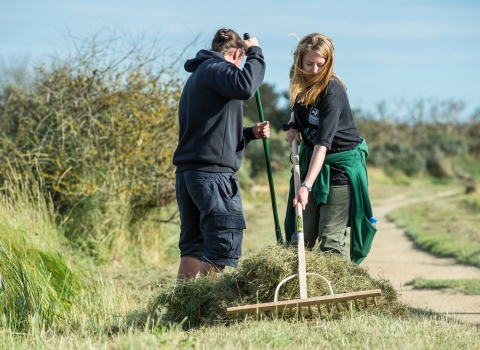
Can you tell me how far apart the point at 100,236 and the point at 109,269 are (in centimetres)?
54

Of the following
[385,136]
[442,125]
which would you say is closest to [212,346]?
[385,136]

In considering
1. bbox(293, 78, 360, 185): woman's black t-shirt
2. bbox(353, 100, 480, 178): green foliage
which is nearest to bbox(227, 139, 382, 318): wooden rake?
bbox(293, 78, 360, 185): woman's black t-shirt

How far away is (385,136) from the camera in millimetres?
38438

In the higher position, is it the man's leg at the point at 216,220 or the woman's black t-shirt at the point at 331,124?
the woman's black t-shirt at the point at 331,124

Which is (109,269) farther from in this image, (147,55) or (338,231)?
(338,231)

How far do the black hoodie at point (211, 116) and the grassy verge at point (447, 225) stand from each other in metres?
5.28

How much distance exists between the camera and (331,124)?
446cm

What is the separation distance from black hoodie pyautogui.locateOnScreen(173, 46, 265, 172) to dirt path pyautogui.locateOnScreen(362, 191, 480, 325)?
135 cm

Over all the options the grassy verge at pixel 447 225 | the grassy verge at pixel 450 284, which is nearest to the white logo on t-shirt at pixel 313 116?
the grassy verge at pixel 450 284

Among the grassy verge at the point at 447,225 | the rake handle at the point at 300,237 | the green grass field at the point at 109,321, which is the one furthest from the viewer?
the grassy verge at the point at 447,225

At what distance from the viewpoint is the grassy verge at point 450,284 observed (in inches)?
255

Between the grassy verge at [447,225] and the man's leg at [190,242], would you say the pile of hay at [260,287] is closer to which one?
the man's leg at [190,242]

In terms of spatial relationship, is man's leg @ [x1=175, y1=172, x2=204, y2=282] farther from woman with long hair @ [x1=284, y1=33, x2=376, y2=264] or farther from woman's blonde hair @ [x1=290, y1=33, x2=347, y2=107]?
woman's blonde hair @ [x1=290, y1=33, x2=347, y2=107]

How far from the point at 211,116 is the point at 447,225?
9.09m
